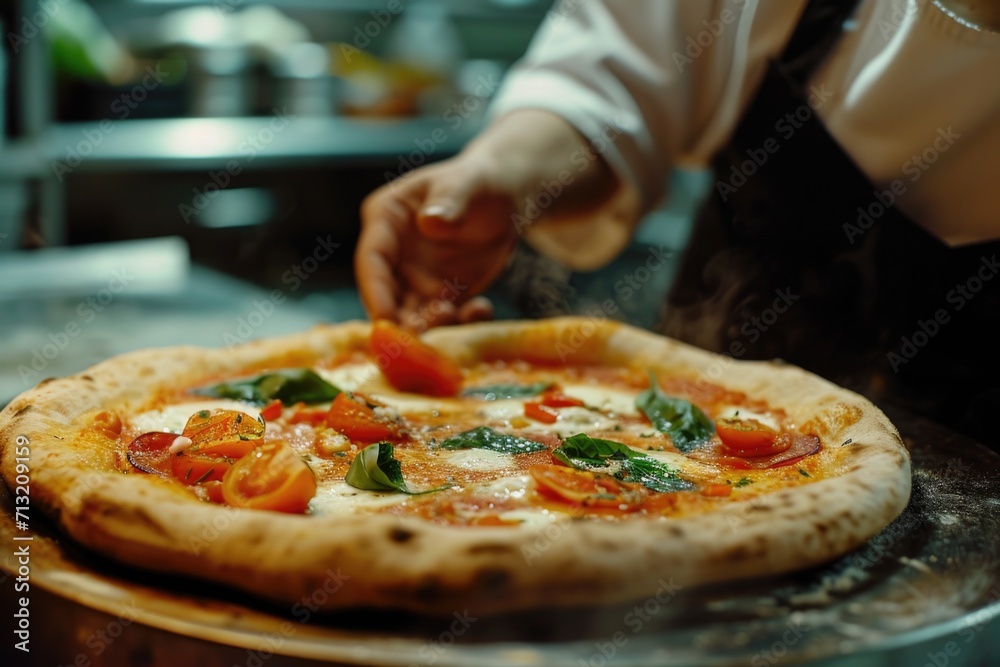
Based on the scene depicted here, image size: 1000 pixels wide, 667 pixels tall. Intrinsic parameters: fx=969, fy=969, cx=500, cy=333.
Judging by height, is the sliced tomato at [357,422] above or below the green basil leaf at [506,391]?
above

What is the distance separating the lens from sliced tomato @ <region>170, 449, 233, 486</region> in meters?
1.73

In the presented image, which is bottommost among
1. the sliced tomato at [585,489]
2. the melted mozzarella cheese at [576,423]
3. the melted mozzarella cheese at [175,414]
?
the melted mozzarella cheese at [175,414]

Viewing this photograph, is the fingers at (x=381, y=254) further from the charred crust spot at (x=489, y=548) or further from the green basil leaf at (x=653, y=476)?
the charred crust spot at (x=489, y=548)

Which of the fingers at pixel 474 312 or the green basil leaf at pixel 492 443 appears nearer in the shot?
the green basil leaf at pixel 492 443

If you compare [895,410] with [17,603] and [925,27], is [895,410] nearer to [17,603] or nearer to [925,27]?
[925,27]

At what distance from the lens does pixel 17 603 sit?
138 centimetres

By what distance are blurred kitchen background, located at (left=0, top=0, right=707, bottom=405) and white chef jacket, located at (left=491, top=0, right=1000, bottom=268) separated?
1.33 ft

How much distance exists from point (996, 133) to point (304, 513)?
1.85 m

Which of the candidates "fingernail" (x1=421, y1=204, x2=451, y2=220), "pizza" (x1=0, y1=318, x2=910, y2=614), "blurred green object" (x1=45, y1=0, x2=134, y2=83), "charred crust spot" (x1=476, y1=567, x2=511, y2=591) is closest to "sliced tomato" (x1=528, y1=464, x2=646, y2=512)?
"pizza" (x1=0, y1=318, x2=910, y2=614)

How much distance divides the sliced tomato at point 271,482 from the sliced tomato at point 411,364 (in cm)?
80

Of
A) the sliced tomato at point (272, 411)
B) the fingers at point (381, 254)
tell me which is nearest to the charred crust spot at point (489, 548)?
the sliced tomato at point (272, 411)

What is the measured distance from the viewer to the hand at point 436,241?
2.77 metres

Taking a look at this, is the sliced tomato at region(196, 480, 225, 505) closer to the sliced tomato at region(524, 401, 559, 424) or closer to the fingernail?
the sliced tomato at region(524, 401, 559, 424)

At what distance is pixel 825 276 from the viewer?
276cm
